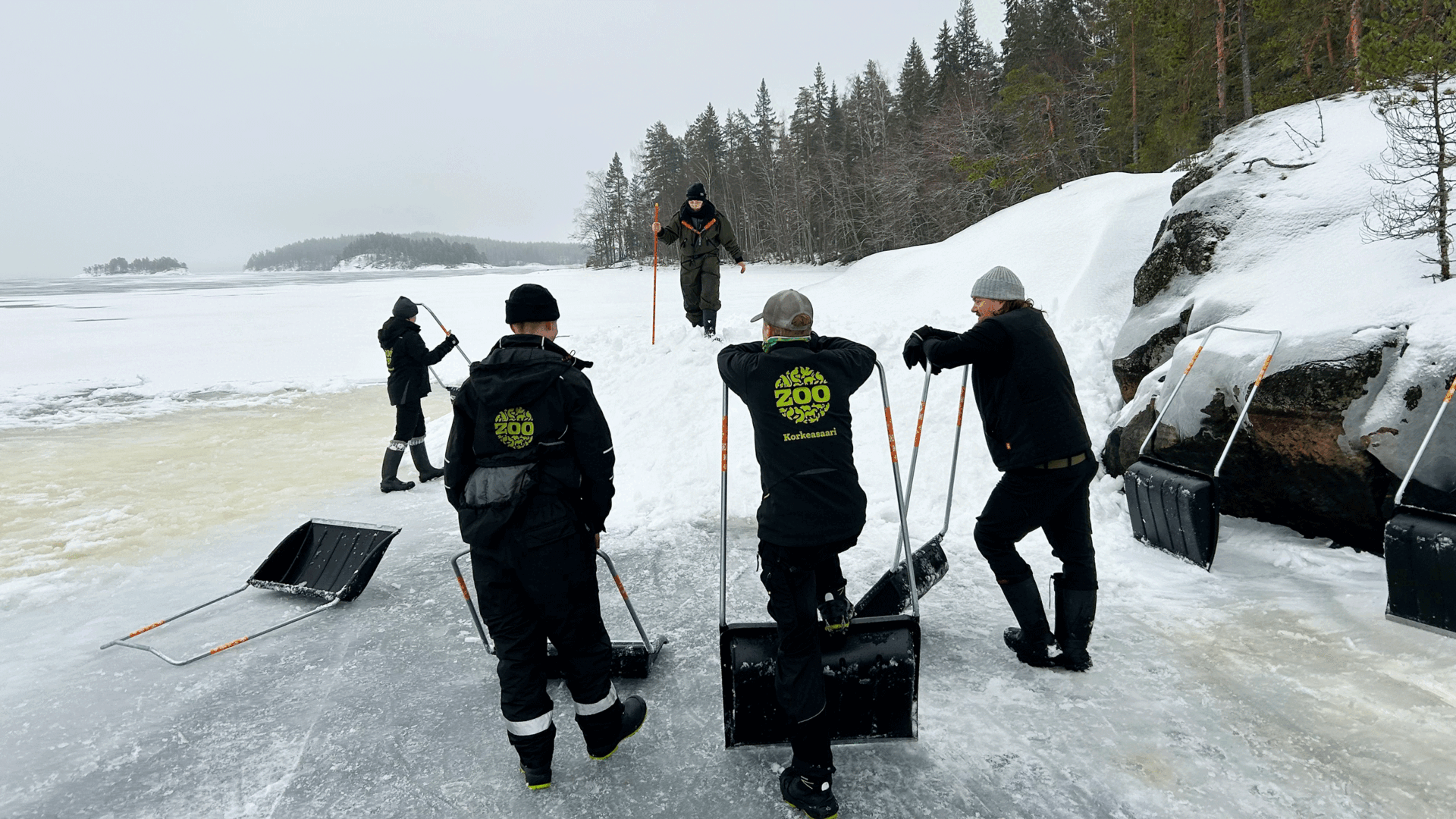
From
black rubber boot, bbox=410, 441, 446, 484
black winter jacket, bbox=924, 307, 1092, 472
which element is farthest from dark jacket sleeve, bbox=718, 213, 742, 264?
black winter jacket, bbox=924, 307, 1092, 472

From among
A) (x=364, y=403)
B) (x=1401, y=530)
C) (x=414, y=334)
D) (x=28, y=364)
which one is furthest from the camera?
(x=28, y=364)

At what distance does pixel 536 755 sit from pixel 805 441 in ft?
5.45

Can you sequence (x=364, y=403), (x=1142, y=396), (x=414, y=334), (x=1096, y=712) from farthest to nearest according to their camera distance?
1. (x=364, y=403)
2. (x=414, y=334)
3. (x=1142, y=396)
4. (x=1096, y=712)

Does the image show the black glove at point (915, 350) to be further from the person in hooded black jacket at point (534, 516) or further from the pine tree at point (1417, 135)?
the pine tree at point (1417, 135)

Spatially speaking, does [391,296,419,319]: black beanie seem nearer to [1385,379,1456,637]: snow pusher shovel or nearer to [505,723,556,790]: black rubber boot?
[505,723,556,790]: black rubber boot

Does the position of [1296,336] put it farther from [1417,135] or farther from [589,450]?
[589,450]

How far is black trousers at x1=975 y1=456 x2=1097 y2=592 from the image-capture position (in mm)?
3449

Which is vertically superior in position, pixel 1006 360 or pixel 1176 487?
pixel 1006 360

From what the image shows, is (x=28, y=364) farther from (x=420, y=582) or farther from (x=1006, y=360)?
(x=1006, y=360)

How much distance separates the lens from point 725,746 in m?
3.02

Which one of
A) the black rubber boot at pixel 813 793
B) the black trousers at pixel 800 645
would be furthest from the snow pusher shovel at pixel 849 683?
the black rubber boot at pixel 813 793

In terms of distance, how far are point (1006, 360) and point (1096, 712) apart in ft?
5.38

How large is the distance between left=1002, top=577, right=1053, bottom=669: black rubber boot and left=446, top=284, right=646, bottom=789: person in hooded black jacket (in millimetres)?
1998

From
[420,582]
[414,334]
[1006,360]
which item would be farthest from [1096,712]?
[414,334]
